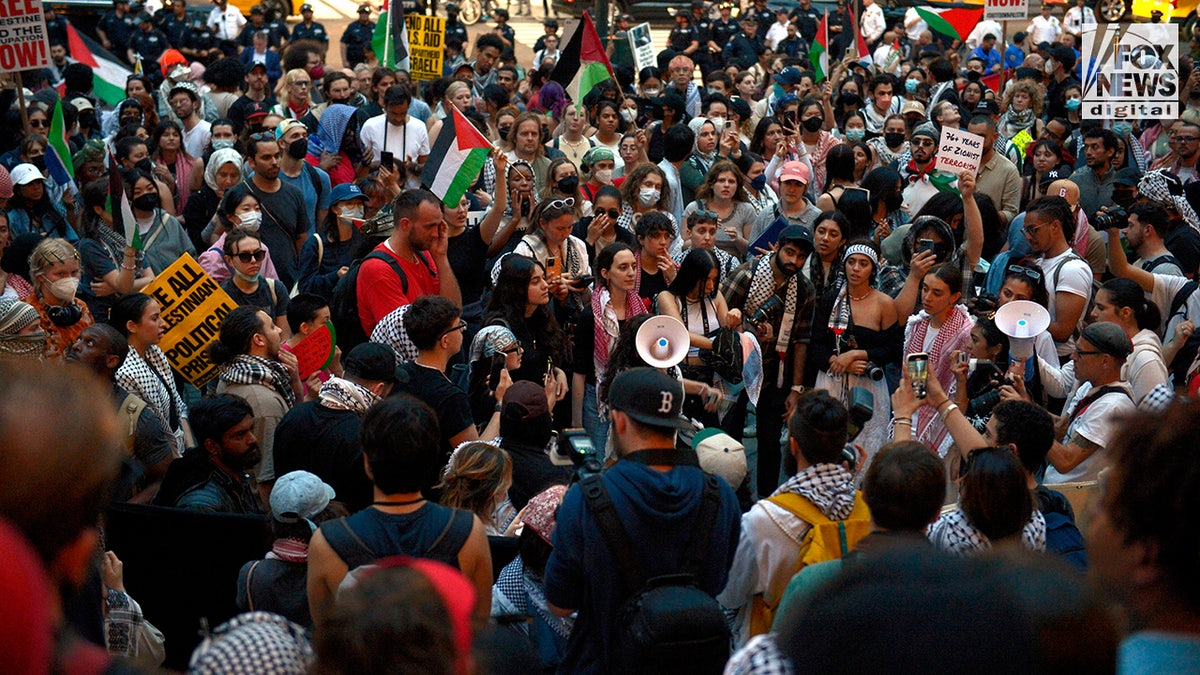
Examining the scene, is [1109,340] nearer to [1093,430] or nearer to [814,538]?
[1093,430]

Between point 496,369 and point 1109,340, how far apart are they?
278 cm

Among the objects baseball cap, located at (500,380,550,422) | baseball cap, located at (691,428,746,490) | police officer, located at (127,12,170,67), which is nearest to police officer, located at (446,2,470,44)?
police officer, located at (127,12,170,67)

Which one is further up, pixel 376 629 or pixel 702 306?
pixel 376 629

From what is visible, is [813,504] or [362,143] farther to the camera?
[362,143]

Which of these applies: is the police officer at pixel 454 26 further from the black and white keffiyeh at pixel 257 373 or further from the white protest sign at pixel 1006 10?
the black and white keffiyeh at pixel 257 373

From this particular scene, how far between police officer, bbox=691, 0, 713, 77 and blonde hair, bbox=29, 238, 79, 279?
16194 mm

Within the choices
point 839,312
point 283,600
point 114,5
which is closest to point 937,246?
point 839,312

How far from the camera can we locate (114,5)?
24297 mm

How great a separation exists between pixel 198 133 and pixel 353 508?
24.0 ft

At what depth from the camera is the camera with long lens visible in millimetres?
6879

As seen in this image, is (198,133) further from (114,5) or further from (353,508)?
(114,5)

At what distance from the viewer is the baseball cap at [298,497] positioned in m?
4.08

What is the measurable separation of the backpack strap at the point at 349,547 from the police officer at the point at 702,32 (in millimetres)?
19014

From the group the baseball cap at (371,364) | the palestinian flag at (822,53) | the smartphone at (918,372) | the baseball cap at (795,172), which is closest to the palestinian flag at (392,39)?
the palestinian flag at (822,53)
